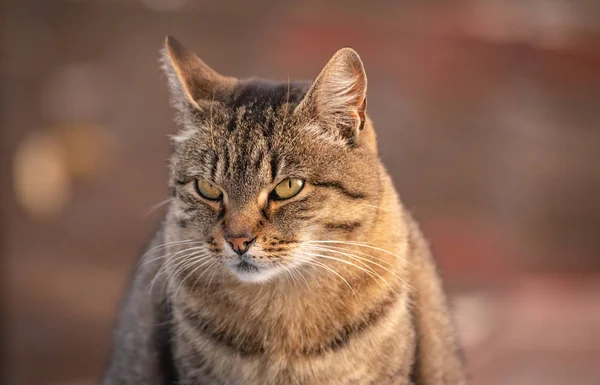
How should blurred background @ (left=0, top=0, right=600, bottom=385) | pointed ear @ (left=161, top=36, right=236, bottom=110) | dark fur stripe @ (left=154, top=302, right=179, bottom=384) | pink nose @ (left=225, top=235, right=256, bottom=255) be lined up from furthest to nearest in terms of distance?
1. blurred background @ (left=0, top=0, right=600, bottom=385)
2. dark fur stripe @ (left=154, top=302, right=179, bottom=384)
3. pointed ear @ (left=161, top=36, right=236, bottom=110)
4. pink nose @ (left=225, top=235, right=256, bottom=255)

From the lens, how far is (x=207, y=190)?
206 centimetres

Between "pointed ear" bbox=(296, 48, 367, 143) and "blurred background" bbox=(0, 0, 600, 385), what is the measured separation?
9.32 feet

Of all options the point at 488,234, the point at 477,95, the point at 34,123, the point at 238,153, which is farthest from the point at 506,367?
the point at 34,123

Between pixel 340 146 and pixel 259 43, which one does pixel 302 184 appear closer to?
pixel 340 146

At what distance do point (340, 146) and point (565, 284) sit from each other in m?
4.61

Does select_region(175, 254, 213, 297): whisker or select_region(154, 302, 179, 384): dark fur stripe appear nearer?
select_region(175, 254, 213, 297): whisker

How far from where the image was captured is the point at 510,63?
6.01 metres

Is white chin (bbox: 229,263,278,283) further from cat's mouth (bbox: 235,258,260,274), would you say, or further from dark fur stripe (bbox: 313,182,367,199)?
dark fur stripe (bbox: 313,182,367,199)

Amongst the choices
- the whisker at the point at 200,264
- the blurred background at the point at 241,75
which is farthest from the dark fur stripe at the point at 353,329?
the blurred background at the point at 241,75

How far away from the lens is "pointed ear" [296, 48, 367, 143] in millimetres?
1936

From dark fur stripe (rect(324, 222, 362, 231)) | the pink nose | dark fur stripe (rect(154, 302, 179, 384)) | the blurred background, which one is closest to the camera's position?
the pink nose

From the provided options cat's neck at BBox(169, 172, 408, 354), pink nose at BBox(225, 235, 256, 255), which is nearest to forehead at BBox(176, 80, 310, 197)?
pink nose at BBox(225, 235, 256, 255)

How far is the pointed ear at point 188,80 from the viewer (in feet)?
6.95

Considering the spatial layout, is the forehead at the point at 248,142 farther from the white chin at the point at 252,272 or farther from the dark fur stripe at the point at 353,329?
the dark fur stripe at the point at 353,329
